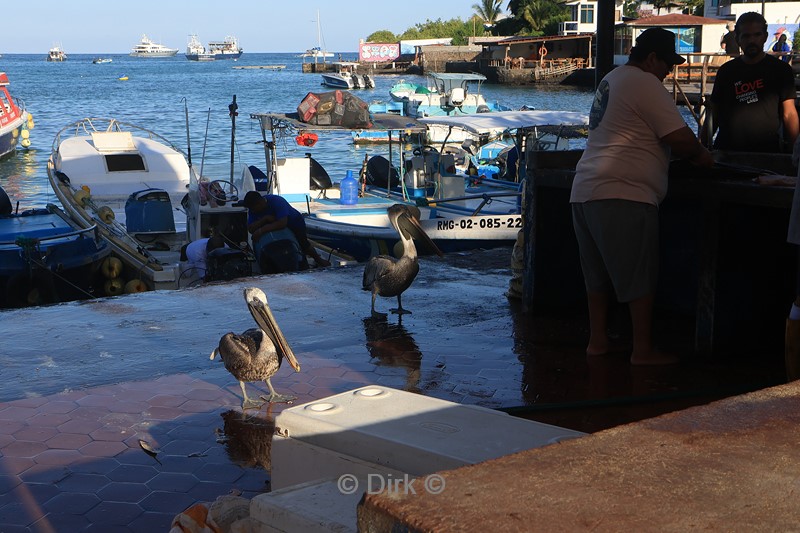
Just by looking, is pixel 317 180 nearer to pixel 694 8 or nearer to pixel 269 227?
pixel 269 227

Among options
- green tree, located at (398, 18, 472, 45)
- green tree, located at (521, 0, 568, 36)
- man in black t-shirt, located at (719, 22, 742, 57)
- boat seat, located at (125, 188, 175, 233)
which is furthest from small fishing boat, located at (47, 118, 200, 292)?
green tree, located at (398, 18, 472, 45)

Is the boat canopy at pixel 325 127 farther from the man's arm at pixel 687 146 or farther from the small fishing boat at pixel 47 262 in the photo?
the man's arm at pixel 687 146

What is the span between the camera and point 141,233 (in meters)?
16.5

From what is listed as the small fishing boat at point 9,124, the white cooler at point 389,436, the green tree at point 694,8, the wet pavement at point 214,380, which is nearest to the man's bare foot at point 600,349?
the wet pavement at point 214,380

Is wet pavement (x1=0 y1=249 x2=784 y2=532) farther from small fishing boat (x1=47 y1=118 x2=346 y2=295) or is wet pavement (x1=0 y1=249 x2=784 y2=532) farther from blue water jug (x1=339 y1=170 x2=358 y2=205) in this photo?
blue water jug (x1=339 y1=170 x2=358 y2=205)

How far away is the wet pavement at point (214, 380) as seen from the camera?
4.02m

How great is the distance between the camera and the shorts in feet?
15.9

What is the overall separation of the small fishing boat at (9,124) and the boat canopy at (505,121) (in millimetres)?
28415

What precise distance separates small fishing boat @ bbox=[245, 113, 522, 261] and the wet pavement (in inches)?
230

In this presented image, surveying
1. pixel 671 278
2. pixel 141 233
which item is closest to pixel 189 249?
pixel 141 233

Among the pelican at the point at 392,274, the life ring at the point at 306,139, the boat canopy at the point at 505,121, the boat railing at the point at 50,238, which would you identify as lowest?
the boat railing at the point at 50,238

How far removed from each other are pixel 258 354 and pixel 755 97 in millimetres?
3877

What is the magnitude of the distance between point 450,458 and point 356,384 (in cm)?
278

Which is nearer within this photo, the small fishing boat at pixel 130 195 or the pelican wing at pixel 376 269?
the pelican wing at pixel 376 269
